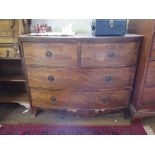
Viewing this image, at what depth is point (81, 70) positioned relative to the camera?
1341 mm

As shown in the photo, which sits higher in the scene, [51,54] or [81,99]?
[51,54]

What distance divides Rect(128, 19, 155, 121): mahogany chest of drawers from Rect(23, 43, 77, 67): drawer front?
0.57 meters

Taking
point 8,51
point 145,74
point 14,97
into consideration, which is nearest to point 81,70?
point 145,74

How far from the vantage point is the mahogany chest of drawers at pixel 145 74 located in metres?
1.20

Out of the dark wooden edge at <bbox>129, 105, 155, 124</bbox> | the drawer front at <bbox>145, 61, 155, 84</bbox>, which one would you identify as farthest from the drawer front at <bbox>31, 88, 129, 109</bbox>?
the drawer front at <bbox>145, 61, 155, 84</bbox>

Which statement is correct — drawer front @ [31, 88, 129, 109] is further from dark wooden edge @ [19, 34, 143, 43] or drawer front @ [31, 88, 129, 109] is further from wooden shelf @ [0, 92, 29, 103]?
dark wooden edge @ [19, 34, 143, 43]

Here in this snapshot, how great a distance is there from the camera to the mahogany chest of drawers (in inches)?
47.2

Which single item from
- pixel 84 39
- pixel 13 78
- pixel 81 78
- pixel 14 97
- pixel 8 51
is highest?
pixel 84 39

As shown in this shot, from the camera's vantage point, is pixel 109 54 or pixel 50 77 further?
pixel 50 77

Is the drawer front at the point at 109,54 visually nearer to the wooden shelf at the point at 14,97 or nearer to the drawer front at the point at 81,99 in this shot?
the drawer front at the point at 81,99

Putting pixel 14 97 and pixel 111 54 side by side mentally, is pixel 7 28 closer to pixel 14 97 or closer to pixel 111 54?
pixel 14 97

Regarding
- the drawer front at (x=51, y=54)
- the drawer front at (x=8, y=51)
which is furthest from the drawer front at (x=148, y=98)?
the drawer front at (x=8, y=51)

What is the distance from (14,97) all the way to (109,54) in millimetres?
1147
